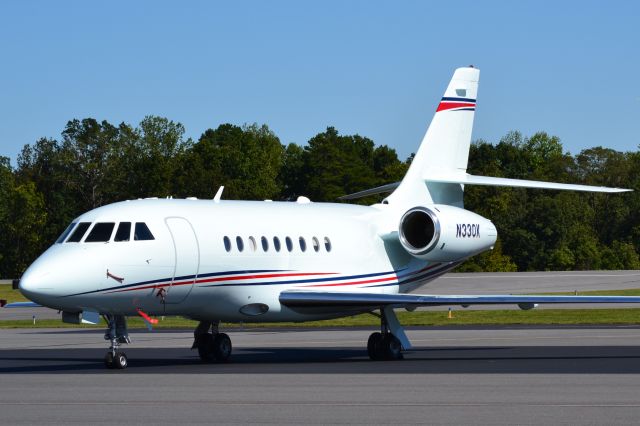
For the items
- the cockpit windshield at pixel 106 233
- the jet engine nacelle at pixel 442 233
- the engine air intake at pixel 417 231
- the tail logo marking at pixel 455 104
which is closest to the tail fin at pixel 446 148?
the tail logo marking at pixel 455 104

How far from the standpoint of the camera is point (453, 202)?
31.1 metres

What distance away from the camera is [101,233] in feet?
Answer: 77.2

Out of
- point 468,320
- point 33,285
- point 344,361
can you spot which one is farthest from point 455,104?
point 468,320

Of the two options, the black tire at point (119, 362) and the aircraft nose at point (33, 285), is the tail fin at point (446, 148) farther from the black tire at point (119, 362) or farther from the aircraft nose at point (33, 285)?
the aircraft nose at point (33, 285)

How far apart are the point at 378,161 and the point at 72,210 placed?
1517 inches

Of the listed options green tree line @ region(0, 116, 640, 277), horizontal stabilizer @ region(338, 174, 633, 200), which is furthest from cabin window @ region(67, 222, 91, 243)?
green tree line @ region(0, 116, 640, 277)

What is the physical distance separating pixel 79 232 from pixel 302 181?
109 m

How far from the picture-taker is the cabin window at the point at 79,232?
76.6 ft

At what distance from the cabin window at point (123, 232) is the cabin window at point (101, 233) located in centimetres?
14
